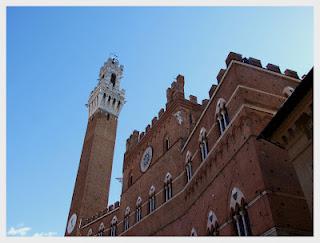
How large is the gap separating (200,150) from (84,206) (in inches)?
748

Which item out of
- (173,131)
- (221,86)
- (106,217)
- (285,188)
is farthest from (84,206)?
(285,188)

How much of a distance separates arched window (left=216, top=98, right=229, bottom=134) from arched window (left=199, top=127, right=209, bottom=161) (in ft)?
4.69

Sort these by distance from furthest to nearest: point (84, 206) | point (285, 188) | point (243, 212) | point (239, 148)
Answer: point (84, 206), point (239, 148), point (243, 212), point (285, 188)

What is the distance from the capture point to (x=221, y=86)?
13711 millimetres

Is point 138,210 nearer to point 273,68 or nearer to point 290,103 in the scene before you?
point 273,68

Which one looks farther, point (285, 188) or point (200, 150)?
point (200, 150)

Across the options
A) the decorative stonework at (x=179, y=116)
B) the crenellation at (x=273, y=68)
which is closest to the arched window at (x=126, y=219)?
the decorative stonework at (x=179, y=116)

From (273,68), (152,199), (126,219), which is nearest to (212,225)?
(273,68)

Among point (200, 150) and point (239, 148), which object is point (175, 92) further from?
point (239, 148)

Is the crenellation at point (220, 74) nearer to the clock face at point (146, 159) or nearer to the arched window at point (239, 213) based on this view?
the arched window at point (239, 213)

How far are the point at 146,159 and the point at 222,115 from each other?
390 inches

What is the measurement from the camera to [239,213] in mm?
10828

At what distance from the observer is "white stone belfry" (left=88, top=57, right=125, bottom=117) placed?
132 feet

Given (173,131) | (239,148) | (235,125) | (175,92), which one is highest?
(175,92)
